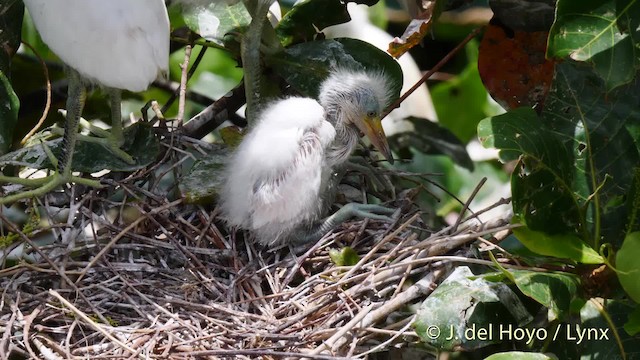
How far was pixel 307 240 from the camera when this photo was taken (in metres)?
1.81

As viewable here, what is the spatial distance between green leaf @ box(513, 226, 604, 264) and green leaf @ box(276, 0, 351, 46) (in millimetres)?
762

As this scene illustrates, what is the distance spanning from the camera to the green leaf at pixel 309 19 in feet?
6.54

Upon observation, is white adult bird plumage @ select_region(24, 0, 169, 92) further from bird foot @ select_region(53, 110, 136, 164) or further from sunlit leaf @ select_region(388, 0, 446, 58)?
sunlit leaf @ select_region(388, 0, 446, 58)

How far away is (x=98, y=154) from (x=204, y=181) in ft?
0.81

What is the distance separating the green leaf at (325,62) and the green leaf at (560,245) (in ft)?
1.85

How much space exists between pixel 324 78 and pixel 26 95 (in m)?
0.83

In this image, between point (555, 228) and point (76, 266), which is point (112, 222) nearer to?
point (76, 266)

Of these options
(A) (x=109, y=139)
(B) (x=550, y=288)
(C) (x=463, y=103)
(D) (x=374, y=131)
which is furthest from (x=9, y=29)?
(C) (x=463, y=103)

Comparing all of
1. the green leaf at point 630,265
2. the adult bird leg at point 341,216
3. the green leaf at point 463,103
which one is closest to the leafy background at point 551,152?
the green leaf at point 630,265

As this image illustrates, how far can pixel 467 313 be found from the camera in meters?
1.43

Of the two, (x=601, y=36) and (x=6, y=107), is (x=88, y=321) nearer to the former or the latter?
(x=6, y=107)

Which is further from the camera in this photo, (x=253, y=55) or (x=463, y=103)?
(x=463, y=103)

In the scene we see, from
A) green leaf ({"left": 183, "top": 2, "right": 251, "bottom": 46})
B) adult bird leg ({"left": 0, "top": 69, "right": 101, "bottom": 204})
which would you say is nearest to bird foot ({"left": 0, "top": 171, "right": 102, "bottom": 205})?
adult bird leg ({"left": 0, "top": 69, "right": 101, "bottom": 204})

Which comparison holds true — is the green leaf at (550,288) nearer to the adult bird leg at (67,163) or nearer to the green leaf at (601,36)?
the green leaf at (601,36)
